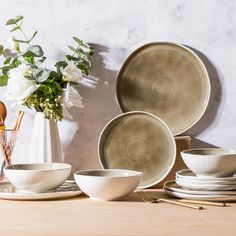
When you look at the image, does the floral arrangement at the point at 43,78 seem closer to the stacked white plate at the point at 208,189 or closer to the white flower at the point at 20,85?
the white flower at the point at 20,85

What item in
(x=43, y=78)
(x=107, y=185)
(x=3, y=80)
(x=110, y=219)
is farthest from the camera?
(x=3, y=80)

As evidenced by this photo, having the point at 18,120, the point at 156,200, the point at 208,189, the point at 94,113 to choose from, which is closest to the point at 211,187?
the point at 208,189

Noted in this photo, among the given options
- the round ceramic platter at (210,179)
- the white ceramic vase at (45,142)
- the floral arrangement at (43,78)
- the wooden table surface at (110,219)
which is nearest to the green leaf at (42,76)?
the floral arrangement at (43,78)

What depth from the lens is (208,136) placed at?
160 centimetres

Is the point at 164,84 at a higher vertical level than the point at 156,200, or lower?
higher

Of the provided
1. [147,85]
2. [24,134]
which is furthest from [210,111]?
[24,134]

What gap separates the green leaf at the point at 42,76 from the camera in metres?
1.41

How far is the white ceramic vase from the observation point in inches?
56.9

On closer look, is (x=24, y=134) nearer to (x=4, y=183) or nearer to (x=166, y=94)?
(x=4, y=183)

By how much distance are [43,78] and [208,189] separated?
0.56m

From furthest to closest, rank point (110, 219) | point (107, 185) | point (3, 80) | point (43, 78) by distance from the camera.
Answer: point (3, 80) → point (43, 78) → point (107, 185) → point (110, 219)

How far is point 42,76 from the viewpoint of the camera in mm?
1418

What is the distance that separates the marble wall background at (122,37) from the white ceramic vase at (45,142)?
16 cm

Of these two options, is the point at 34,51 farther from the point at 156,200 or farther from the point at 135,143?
the point at 156,200
